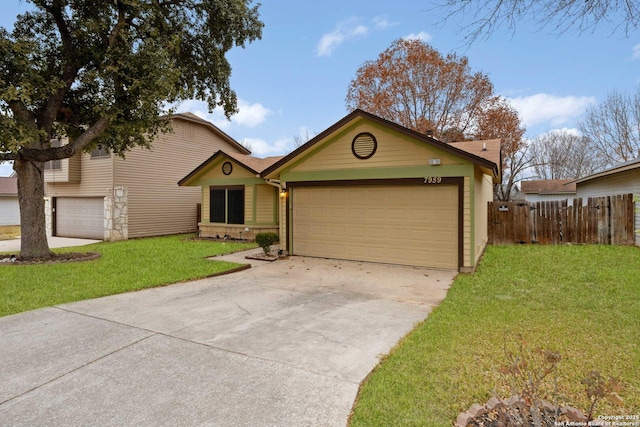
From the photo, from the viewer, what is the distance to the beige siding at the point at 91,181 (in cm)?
1493

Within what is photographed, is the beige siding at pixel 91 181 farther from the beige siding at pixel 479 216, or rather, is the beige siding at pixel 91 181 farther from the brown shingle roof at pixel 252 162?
the beige siding at pixel 479 216

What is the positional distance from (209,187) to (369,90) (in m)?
14.3

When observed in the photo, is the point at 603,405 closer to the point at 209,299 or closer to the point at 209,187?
the point at 209,299

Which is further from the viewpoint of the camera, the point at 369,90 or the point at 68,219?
the point at 369,90

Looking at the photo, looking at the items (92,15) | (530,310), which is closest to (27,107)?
(92,15)

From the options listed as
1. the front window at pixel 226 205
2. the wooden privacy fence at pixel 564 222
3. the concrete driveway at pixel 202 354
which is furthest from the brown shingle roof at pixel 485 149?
the front window at pixel 226 205

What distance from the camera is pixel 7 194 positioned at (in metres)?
22.7

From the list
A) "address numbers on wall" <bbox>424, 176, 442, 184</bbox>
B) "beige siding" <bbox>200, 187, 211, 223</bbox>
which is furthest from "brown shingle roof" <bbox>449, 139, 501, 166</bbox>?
"beige siding" <bbox>200, 187, 211, 223</bbox>

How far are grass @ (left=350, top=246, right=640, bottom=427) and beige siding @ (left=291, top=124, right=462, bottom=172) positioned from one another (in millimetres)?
3051

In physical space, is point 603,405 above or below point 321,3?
below

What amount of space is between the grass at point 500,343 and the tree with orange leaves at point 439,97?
17442mm

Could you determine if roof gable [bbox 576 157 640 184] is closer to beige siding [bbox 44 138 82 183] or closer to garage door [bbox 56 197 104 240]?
garage door [bbox 56 197 104 240]

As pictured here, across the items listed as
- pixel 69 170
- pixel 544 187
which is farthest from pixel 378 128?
pixel 544 187

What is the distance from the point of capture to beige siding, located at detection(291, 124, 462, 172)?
864 cm
